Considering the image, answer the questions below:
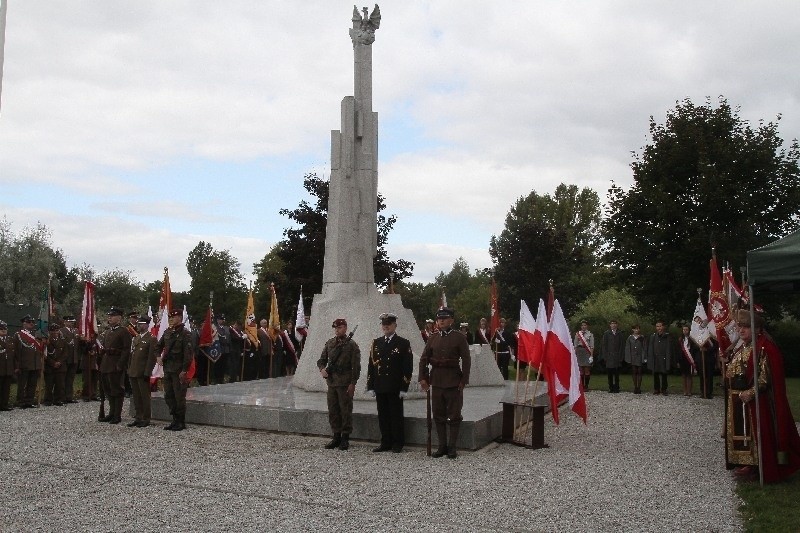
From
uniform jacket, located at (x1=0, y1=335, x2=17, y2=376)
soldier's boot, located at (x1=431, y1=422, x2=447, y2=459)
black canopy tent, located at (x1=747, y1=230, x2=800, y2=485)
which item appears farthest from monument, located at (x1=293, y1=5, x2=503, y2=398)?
black canopy tent, located at (x1=747, y1=230, x2=800, y2=485)

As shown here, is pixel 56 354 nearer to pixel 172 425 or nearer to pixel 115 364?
pixel 115 364

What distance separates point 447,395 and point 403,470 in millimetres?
1344

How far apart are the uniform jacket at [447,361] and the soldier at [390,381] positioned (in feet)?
0.94

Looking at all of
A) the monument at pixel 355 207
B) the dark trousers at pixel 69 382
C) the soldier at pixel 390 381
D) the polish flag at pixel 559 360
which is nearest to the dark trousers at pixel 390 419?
the soldier at pixel 390 381

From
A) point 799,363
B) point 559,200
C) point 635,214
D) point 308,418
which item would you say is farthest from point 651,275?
point 559,200

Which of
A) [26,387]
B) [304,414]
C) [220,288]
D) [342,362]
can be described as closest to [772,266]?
[342,362]

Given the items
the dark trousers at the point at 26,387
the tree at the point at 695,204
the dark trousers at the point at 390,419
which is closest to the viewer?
the dark trousers at the point at 390,419

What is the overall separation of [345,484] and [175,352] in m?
5.03

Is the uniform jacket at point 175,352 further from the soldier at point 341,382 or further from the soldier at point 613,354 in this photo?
the soldier at point 613,354

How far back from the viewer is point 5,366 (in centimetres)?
1475

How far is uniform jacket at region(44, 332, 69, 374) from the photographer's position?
53.0ft

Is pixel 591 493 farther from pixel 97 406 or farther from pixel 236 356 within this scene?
pixel 236 356

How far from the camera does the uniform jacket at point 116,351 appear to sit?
12695 mm

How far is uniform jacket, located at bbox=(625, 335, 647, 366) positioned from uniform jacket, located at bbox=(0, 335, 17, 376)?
15.0 metres
